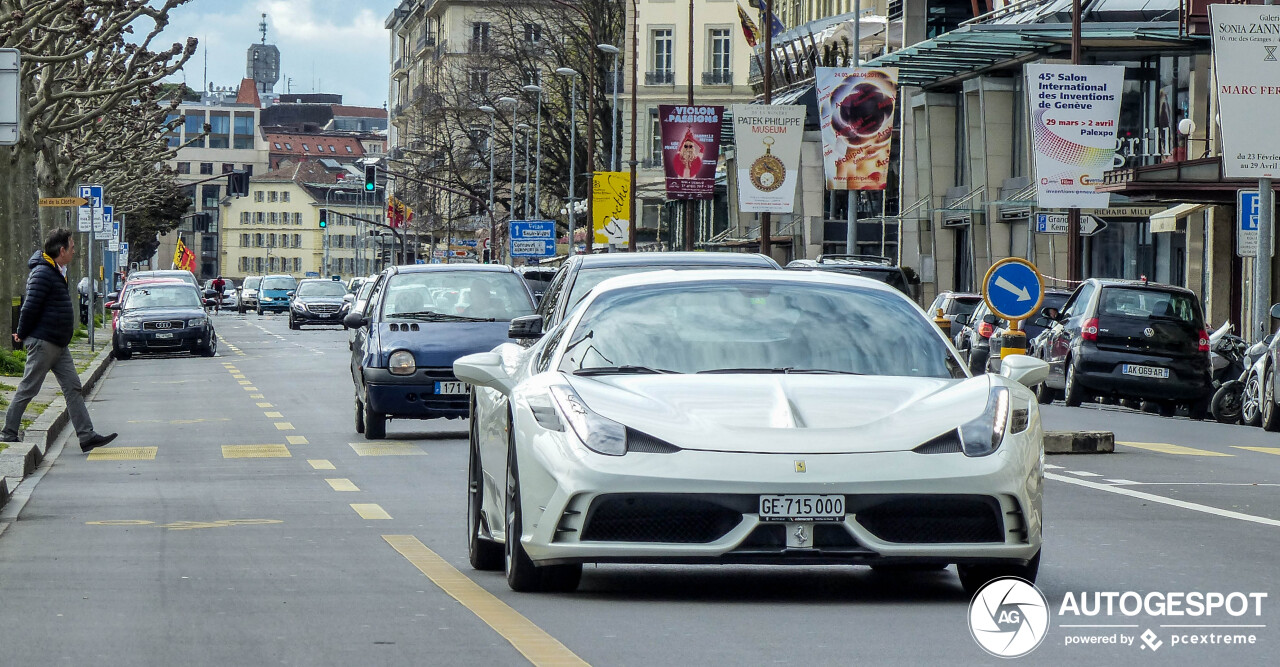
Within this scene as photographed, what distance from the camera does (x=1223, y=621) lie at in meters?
7.79

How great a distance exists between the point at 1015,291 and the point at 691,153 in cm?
3297

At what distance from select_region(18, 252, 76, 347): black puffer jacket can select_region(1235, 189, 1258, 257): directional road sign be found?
17.0 metres

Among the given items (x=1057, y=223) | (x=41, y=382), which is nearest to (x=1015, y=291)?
(x=41, y=382)

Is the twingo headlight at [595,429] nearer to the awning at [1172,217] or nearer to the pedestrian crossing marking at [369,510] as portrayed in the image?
the pedestrian crossing marking at [369,510]

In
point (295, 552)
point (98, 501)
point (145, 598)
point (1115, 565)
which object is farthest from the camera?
point (98, 501)

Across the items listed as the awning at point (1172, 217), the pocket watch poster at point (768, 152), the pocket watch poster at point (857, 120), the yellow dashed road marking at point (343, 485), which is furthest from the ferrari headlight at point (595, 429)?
the awning at point (1172, 217)

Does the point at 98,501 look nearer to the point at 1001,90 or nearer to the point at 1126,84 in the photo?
the point at 1126,84

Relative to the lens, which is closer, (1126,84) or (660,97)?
(1126,84)

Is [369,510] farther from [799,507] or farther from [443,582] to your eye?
[799,507]

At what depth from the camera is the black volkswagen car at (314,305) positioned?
69.5 metres

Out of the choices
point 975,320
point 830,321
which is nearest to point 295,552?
point 830,321

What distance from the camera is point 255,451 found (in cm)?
1848

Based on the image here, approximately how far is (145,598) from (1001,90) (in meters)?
48.5

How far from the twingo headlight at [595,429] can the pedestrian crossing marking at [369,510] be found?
15.0 feet
